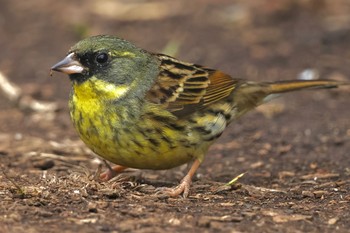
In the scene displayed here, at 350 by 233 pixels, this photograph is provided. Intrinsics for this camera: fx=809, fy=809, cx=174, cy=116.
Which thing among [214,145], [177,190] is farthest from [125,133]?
[214,145]

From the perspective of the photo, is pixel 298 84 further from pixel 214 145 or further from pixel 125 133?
pixel 125 133

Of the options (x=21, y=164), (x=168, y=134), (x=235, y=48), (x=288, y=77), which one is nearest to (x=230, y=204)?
(x=168, y=134)

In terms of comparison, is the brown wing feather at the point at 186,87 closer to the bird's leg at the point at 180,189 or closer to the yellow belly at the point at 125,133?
the yellow belly at the point at 125,133

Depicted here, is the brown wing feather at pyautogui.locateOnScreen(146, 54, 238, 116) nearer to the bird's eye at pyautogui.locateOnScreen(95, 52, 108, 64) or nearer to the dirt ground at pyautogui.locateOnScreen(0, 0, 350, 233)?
the bird's eye at pyautogui.locateOnScreen(95, 52, 108, 64)

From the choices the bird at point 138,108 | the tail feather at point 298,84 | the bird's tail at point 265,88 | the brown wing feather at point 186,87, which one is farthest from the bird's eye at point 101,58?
the tail feather at point 298,84

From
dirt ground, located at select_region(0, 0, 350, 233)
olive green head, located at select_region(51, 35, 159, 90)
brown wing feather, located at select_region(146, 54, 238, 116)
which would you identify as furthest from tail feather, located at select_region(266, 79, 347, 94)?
olive green head, located at select_region(51, 35, 159, 90)

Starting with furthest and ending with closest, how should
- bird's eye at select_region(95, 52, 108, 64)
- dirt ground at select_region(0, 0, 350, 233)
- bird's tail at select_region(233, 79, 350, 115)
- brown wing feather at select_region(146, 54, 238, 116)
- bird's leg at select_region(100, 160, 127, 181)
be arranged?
bird's tail at select_region(233, 79, 350, 115) → bird's leg at select_region(100, 160, 127, 181) → brown wing feather at select_region(146, 54, 238, 116) → bird's eye at select_region(95, 52, 108, 64) → dirt ground at select_region(0, 0, 350, 233)
